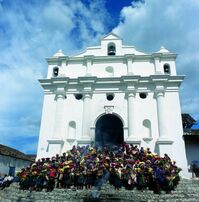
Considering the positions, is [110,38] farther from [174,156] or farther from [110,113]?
[174,156]

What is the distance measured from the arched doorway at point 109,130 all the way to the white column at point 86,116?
3.90 ft

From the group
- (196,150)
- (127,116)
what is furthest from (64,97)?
(196,150)

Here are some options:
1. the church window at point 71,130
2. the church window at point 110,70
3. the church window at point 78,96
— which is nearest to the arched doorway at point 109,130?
the church window at point 71,130

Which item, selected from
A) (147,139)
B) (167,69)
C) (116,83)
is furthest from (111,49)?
(147,139)

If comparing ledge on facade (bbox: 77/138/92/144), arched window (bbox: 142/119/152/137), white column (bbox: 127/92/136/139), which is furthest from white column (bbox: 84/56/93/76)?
arched window (bbox: 142/119/152/137)

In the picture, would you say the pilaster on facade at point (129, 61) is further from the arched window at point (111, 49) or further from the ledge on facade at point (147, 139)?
Answer: the ledge on facade at point (147, 139)

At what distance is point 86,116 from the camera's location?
1827cm

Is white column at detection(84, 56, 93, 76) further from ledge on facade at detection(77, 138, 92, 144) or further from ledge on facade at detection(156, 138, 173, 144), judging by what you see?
ledge on facade at detection(156, 138, 173, 144)

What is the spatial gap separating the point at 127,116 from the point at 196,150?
6.10m

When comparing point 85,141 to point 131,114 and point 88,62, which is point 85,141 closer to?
point 131,114

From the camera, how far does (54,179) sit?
11148mm

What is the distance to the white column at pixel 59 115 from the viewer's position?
58.6 feet

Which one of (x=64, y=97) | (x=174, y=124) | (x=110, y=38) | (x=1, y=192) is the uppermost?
(x=110, y=38)

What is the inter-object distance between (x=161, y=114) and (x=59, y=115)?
329 inches
